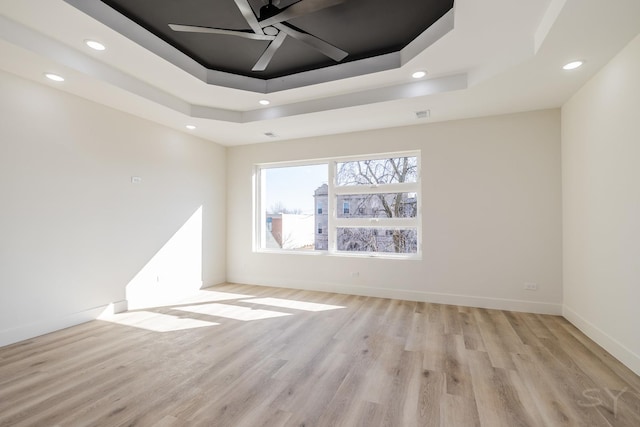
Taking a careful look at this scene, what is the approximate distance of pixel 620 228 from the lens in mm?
2469

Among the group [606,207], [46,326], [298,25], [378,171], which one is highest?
[298,25]

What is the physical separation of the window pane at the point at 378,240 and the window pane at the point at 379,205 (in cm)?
24

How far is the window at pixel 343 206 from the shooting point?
14.7 ft

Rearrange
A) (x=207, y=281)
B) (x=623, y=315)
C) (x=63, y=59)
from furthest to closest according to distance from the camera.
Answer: (x=207, y=281) → (x=63, y=59) → (x=623, y=315)

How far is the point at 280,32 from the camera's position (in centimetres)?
231

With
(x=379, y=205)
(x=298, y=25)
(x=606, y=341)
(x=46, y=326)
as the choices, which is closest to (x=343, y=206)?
(x=379, y=205)

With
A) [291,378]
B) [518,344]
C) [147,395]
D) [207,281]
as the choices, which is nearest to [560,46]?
[518,344]

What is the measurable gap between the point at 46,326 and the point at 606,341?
5.53m

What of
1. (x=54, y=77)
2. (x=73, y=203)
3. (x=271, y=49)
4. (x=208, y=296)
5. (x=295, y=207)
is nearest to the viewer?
(x=271, y=49)

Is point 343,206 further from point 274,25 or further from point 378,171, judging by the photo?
point 274,25

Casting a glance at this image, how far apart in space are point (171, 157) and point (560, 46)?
4.78 meters

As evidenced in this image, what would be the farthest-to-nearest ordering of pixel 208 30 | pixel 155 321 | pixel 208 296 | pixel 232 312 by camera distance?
pixel 208 296 → pixel 232 312 → pixel 155 321 → pixel 208 30

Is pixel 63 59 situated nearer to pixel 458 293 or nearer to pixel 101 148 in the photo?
pixel 101 148

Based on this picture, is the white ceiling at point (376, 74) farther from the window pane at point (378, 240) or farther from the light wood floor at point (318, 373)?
the light wood floor at point (318, 373)
